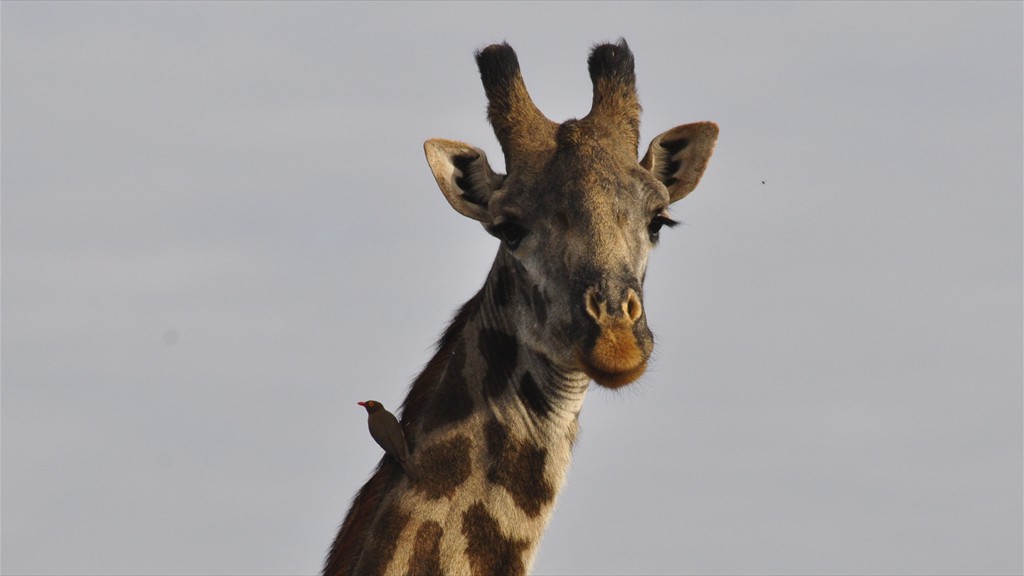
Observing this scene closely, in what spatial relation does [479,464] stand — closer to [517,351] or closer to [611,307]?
[517,351]

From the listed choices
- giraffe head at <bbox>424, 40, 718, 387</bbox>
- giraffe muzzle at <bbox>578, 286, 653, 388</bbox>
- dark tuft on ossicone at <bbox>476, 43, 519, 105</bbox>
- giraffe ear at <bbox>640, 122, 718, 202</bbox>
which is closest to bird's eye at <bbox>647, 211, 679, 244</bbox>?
giraffe head at <bbox>424, 40, 718, 387</bbox>

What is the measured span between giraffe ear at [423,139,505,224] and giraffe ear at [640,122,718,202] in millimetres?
1483

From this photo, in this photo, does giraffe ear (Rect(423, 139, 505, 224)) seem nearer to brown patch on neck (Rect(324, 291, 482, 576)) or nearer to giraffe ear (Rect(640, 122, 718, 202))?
brown patch on neck (Rect(324, 291, 482, 576))

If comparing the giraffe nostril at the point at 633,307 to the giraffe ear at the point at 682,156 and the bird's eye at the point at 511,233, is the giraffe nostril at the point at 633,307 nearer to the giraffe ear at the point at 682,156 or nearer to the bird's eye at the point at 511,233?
the bird's eye at the point at 511,233

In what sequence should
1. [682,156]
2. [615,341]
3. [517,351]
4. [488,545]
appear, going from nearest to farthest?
[615,341] < [488,545] < [517,351] < [682,156]

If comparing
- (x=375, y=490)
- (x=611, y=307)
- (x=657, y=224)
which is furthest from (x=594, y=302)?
(x=375, y=490)

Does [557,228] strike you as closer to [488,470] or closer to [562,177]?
[562,177]

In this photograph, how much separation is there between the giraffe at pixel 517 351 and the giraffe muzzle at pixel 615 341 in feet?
0.03

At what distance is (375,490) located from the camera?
43.5 feet

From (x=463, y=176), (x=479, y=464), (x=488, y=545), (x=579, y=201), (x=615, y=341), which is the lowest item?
(x=488, y=545)

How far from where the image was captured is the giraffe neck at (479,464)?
1283 centimetres

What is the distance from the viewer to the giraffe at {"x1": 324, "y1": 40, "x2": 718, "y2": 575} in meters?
12.8

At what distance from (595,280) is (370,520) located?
8.24ft

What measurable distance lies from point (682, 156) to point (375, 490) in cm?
404
